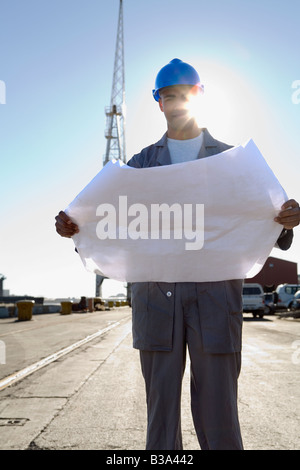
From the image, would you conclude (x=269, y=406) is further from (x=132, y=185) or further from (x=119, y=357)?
(x=119, y=357)

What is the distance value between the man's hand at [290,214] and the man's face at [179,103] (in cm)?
66

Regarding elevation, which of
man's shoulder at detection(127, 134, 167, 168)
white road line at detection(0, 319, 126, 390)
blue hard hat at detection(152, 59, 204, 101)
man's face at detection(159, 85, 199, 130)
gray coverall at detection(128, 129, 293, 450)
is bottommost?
white road line at detection(0, 319, 126, 390)

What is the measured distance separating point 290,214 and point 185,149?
0.65 m

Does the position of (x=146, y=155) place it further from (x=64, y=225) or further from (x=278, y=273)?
(x=278, y=273)

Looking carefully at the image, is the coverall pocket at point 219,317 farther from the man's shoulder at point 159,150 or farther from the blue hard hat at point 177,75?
the blue hard hat at point 177,75

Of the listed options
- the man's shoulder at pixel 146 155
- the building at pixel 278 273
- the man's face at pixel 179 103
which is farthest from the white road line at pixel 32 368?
the building at pixel 278 273

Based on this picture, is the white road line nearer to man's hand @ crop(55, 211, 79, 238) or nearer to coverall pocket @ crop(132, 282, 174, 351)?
man's hand @ crop(55, 211, 79, 238)

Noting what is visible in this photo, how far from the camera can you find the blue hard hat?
2.30m

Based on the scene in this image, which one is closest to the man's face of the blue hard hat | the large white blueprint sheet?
the blue hard hat

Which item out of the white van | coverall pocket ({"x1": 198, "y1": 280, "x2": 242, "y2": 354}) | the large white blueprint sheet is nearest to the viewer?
coverall pocket ({"x1": 198, "y1": 280, "x2": 242, "y2": 354})

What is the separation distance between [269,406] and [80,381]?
2433 mm

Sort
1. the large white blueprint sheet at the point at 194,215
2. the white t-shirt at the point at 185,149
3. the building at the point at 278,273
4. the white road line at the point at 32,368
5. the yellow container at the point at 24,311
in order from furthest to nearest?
the building at the point at 278,273
the yellow container at the point at 24,311
the white road line at the point at 32,368
the white t-shirt at the point at 185,149
the large white blueprint sheet at the point at 194,215

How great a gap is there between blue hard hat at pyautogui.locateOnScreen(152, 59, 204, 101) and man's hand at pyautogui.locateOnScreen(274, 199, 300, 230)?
2.48 feet

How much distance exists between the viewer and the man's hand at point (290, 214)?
211 cm
